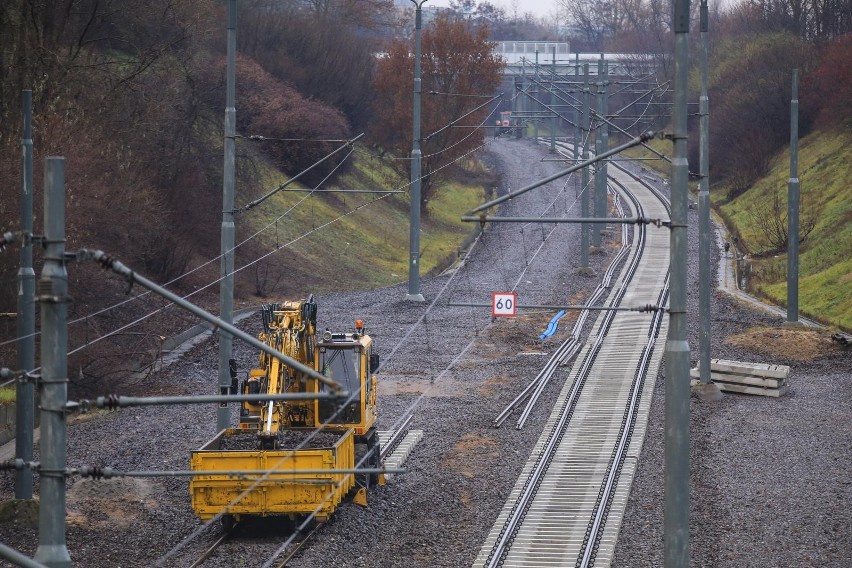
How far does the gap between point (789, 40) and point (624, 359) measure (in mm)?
47583

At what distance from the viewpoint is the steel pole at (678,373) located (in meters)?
10.3

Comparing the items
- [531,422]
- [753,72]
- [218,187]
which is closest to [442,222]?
[218,187]

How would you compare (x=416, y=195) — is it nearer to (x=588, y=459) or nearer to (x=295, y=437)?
(x=588, y=459)

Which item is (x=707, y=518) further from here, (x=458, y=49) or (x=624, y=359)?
(x=458, y=49)

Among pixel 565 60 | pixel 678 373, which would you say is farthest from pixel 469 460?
pixel 565 60

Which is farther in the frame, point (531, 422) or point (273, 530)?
point (531, 422)

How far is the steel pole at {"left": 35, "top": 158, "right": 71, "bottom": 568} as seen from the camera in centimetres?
771

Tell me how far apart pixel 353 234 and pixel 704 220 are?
2641 centimetres

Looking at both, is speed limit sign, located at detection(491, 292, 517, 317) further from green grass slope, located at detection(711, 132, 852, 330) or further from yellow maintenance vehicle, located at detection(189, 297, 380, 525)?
green grass slope, located at detection(711, 132, 852, 330)

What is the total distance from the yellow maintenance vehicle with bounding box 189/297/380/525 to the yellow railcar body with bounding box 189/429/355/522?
1cm

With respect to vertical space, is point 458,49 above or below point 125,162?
above

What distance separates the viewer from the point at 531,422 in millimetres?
24000

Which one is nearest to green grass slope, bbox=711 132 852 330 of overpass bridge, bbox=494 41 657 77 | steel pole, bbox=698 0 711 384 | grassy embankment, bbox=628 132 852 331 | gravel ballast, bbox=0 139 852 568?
grassy embankment, bbox=628 132 852 331

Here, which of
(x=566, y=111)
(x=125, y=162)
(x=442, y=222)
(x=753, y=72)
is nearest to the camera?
(x=125, y=162)
